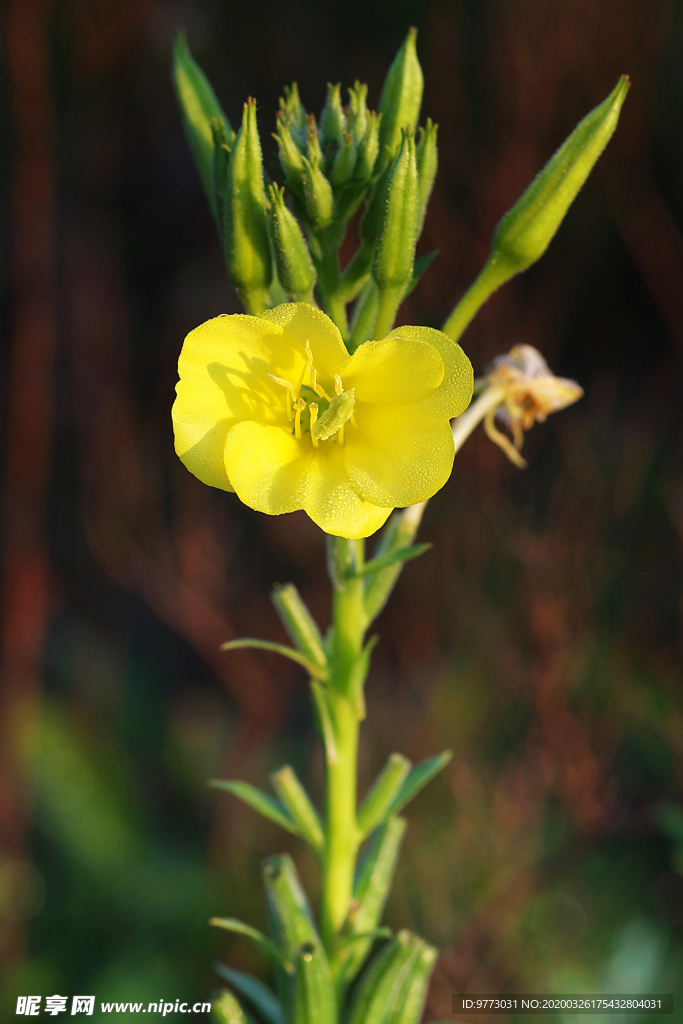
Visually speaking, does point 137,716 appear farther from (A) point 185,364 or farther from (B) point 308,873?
(A) point 185,364

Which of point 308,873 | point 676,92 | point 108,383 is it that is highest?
point 676,92

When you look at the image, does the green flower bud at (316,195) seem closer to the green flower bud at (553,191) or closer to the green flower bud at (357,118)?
the green flower bud at (357,118)

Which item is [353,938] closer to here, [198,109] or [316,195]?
[316,195]

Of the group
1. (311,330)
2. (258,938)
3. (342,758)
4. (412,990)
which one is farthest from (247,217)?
(412,990)

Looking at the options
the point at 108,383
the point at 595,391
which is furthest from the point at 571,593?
the point at 108,383

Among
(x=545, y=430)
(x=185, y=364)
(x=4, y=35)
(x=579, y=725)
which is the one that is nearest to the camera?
(x=185, y=364)

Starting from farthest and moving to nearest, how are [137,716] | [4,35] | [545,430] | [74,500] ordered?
[74,500], [4,35], [545,430], [137,716]

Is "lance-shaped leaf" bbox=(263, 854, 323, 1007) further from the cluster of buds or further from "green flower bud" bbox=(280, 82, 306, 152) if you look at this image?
"green flower bud" bbox=(280, 82, 306, 152)
